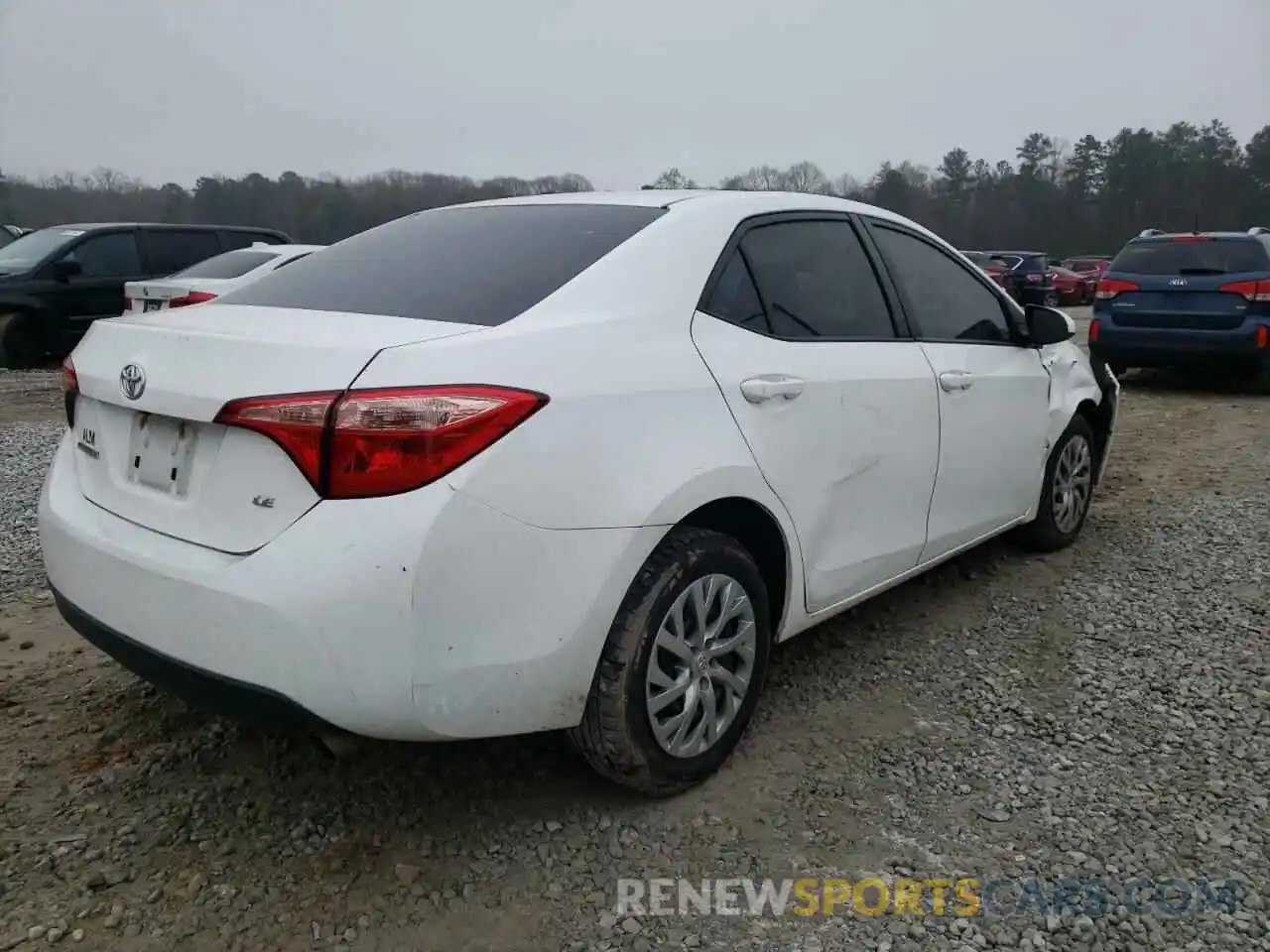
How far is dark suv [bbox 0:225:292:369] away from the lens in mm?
10203

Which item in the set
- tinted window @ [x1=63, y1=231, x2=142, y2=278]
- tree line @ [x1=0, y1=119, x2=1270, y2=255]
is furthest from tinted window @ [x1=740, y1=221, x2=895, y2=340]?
tree line @ [x1=0, y1=119, x2=1270, y2=255]

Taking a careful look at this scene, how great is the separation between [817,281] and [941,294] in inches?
33.4

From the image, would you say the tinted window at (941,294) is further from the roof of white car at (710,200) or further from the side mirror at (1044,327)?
the roof of white car at (710,200)

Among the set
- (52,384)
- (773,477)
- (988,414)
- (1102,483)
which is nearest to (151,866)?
(773,477)

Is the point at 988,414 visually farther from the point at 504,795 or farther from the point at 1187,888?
the point at 504,795

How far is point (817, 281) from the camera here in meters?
3.15

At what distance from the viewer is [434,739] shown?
2.13 m

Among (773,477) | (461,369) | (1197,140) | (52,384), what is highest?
(1197,140)

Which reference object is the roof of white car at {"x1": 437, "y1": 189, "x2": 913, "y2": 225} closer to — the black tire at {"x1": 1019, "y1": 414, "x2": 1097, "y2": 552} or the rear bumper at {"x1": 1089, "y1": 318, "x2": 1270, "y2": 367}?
the black tire at {"x1": 1019, "y1": 414, "x2": 1097, "y2": 552}

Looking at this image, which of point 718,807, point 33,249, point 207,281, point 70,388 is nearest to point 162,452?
point 70,388

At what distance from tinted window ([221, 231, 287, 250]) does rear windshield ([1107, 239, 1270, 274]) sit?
380 inches

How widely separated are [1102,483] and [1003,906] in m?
4.51

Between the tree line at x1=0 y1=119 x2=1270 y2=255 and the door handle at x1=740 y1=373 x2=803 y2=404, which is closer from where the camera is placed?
the door handle at x1=740 y1=373 x2=803 y2=404

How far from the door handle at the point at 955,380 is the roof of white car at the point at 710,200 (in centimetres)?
66
